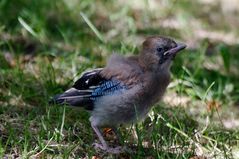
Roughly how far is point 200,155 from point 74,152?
0.97 m

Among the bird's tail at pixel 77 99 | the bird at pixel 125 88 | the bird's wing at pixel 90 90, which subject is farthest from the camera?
the bird's tail at pixel 77 99

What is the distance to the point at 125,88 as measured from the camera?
529 centimetres

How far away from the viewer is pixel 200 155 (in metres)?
5.45

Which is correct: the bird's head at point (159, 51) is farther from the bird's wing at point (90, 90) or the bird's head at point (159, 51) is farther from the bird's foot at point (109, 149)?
the bird's foot at point (109, 149)

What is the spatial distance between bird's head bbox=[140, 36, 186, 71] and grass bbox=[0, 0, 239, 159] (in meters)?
0.50

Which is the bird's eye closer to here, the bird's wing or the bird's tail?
the bird's wing

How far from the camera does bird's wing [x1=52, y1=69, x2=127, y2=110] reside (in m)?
5.36

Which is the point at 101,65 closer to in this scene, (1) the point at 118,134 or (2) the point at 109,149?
(1) the point at 118,134

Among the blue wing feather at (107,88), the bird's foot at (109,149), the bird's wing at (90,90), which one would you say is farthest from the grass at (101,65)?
the blue wing feather at (107,88)

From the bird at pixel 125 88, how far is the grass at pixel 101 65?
187 mm

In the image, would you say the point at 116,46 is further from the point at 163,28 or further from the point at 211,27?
the point at 211,27

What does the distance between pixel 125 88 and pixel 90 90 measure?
0.33 meters

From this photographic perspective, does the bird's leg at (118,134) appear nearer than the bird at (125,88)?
No

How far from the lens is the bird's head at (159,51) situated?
5.39 m
